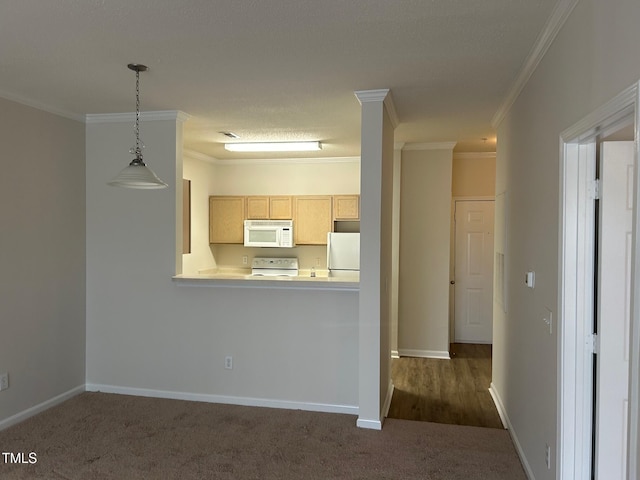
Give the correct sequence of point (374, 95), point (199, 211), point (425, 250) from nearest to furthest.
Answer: point (374, 95) < point (425, 250) < point (199, 211)

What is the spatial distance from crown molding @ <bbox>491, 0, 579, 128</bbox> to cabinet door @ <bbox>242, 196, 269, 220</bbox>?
3.65 m

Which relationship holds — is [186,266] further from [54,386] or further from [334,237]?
[54,386]

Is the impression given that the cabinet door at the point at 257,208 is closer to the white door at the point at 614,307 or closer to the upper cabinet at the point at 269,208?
the upper cabinet at the point at 269,208

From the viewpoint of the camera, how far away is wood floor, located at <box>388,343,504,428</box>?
3754 millimetres

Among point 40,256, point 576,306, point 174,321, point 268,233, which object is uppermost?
point 268,233

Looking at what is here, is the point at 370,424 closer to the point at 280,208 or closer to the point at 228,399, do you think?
the point at 228,399

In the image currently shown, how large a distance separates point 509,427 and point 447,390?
102 centimetres

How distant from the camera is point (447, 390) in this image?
14.4 feet

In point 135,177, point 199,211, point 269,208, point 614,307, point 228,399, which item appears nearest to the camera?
point 614,307

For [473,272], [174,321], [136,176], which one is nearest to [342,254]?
[473,272]

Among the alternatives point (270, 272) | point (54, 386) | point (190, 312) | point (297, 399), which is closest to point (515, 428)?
point (297, 399)

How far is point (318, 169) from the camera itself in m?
6.52

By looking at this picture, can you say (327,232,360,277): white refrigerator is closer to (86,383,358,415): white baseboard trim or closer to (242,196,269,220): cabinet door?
(242,196,269,220): cabinet door

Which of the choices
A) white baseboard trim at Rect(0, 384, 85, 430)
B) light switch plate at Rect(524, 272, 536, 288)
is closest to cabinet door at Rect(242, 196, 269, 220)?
white baseboard trim at Rect(0, 384, 85, 430)
